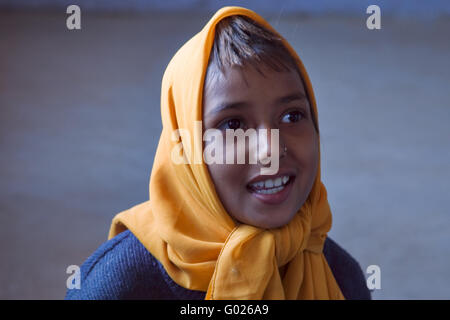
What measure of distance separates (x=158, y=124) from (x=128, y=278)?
27 cm

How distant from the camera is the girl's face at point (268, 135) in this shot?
76 cm

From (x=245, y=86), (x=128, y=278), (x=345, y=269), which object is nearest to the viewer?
(x=245, y=86)

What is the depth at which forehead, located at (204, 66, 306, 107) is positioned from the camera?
0.75 metres

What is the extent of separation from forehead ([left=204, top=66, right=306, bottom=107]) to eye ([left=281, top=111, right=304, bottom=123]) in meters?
0.04

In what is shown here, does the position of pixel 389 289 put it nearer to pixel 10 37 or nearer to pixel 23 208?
pixel 23 208

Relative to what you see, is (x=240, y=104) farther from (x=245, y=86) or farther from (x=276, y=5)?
(x=276, y=5)

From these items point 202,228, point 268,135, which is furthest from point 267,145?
point 202,228

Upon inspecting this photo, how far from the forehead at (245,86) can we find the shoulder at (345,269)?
1.28 feet

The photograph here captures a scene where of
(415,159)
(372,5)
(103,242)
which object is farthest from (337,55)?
(103,242)

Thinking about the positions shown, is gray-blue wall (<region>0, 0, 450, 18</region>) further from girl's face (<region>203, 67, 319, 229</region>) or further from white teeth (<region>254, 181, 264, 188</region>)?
white teeth (<region>254, 181, 264, 188</region>)

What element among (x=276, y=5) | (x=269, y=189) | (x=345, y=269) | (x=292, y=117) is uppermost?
(x=276, y=5)

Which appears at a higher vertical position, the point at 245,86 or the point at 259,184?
the point at 245,86

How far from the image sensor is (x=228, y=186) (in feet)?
2.59

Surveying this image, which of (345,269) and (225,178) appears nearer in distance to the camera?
(225,178)
